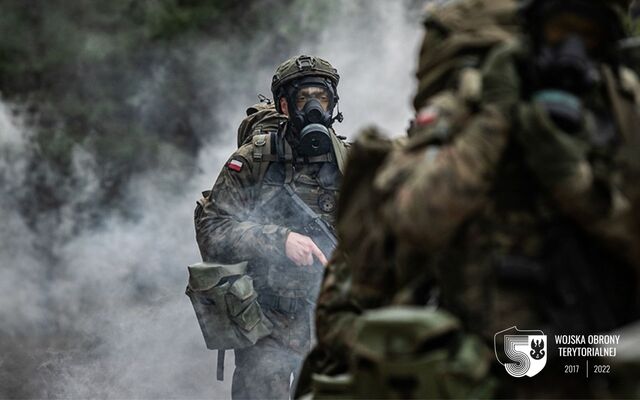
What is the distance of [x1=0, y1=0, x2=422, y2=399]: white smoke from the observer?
10.1 metres

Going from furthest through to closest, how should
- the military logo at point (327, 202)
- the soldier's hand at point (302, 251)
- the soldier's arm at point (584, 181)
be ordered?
the military logo at point (327, 202)
the soldier's hand at point (302, 251)
the soldier's arm at point (584, 181)

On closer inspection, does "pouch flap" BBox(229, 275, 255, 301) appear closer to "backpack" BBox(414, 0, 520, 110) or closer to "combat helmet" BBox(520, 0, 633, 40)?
"backpack" BBox(414, 0, 520, 110)

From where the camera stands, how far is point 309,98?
790 cm


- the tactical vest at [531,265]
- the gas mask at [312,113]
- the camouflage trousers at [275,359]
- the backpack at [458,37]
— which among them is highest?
the gas mask at [312,113]

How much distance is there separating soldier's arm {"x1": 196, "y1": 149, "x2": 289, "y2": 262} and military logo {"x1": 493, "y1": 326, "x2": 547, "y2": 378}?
13.8 feet

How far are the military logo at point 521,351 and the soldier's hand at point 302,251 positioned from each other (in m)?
3.91

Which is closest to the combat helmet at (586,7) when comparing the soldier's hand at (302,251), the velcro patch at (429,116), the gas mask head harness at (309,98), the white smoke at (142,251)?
the velcro patch at (429,116)

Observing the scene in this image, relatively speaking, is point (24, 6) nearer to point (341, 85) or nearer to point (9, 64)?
point (9, 64)

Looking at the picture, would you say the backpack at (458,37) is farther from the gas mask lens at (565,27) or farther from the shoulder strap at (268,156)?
the shoulder strap at (268,156)

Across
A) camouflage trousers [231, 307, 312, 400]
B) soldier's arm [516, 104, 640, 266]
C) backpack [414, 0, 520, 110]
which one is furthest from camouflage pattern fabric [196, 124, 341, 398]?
soldier's arm [516, 104, 640, 266]

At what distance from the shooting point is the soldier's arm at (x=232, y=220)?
7.54m

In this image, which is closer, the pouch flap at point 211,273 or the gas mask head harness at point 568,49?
the gas mask head harness at point 568,49

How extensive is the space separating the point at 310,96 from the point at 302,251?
3.72ft

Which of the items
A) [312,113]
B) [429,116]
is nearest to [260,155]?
[312,113]
